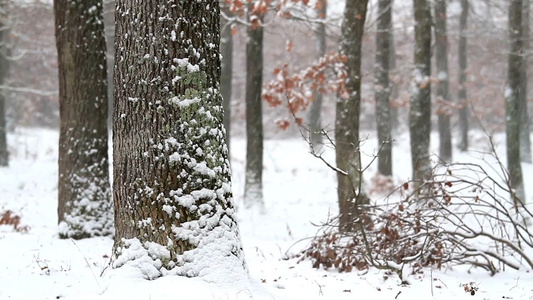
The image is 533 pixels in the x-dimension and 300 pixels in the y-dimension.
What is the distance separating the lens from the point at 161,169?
156 inches

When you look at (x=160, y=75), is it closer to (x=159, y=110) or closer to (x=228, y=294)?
(x=159, y=110)

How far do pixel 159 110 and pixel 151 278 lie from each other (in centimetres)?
144

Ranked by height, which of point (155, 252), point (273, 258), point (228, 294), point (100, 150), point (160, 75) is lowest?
point (273, 258)

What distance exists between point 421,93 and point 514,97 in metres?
2.71

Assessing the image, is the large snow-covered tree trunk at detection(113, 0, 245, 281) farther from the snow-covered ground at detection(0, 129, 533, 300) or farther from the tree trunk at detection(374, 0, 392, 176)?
the tree trunk at detection(374, 0, 392, 176)

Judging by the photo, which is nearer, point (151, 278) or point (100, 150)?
point (151, 278)

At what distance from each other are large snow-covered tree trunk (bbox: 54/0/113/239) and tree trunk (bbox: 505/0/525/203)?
10405 mm

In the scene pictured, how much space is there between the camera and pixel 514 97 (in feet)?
40.9

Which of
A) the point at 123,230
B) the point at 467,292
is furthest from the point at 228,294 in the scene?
the point at 467,292

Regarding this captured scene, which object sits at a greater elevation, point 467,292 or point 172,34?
point 172,34

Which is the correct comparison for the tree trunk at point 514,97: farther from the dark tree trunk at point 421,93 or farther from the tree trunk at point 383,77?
the tree trunk at point 383,77

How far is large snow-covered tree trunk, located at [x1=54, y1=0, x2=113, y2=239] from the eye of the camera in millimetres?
6941

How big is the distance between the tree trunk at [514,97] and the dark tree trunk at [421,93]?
2.25 m

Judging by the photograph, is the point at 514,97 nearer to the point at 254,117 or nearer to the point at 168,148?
the point at 254,117
